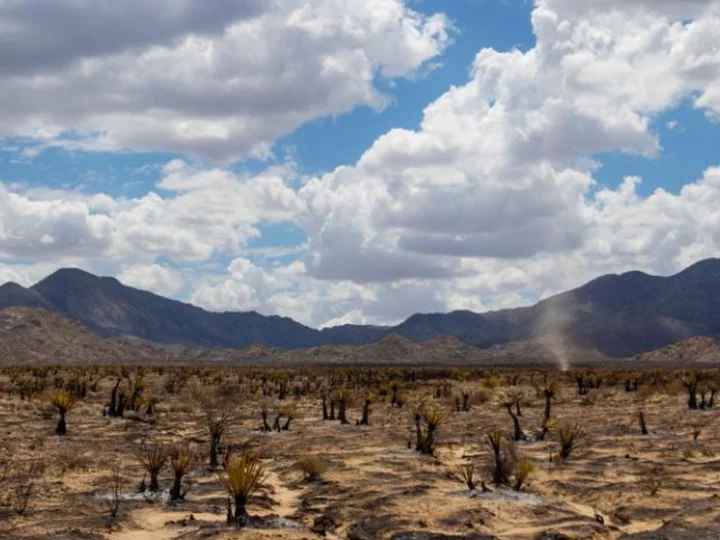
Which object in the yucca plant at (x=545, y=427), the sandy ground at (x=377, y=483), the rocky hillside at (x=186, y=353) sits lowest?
the sandy ground at (x=377, y=483)

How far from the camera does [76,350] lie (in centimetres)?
15412

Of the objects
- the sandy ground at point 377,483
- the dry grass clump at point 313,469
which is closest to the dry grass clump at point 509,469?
the sandy ground at point 377,483

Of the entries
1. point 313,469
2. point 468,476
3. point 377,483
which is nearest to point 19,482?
point 313,469

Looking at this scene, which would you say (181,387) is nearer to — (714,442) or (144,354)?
(714,442)

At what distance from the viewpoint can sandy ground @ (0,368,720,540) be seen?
12.5 m

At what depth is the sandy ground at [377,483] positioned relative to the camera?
41.0 ft

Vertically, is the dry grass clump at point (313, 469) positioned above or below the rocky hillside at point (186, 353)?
below

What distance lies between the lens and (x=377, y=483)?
16.0 meters

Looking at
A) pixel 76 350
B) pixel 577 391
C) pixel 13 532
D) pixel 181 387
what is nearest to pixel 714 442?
pixel 13 532

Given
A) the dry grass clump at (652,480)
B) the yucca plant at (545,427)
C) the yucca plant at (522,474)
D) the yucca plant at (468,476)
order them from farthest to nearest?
the yucca plant at (545,427)
the yucca plant at (522,474)
the yucca plant at (468,476)
the dry grass clump at (652,480)

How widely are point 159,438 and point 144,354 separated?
6254 inches

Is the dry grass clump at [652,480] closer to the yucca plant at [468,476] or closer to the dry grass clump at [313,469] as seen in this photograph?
the yucca plant at [468,476]

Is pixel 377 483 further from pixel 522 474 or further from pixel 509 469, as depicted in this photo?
pixel 522 474

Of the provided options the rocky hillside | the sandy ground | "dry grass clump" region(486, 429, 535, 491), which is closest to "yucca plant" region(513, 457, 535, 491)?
"dry grass clump" region(486, 429, 535, 491)
